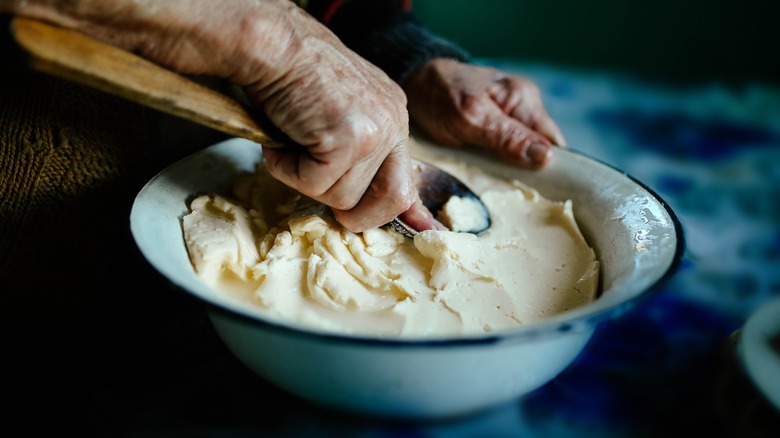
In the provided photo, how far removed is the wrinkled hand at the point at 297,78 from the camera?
554 mm

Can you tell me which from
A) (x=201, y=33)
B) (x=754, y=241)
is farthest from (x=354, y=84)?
(x=754, y=241)

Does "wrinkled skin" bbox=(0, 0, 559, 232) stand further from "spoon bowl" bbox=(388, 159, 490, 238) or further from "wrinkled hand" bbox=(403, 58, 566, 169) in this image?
"wrinkled hand" bbox=(403, 58, 566, 169)

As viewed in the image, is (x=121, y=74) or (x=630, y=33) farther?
(x=630, y=33)

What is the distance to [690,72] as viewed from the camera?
2.10 meters

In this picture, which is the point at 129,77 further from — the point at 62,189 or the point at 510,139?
the point at 510,139

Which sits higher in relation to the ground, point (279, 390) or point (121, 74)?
point (121, 74)

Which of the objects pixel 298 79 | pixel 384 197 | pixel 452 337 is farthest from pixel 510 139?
pixel 452 337

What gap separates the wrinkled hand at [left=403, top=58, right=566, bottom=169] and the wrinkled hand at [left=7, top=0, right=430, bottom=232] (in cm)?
A: 29

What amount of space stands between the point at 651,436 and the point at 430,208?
1.33ft

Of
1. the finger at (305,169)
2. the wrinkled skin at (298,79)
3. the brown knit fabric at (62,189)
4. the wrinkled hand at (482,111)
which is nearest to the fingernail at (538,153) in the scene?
the wrinkled hand at (482,111)

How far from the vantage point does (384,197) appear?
72 cm

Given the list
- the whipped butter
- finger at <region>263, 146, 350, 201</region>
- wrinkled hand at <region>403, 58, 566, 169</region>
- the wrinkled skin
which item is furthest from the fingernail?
finger at <region>263, 146, 350, 201</region>

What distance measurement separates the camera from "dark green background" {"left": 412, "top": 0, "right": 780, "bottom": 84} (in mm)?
1984

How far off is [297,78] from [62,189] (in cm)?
34
